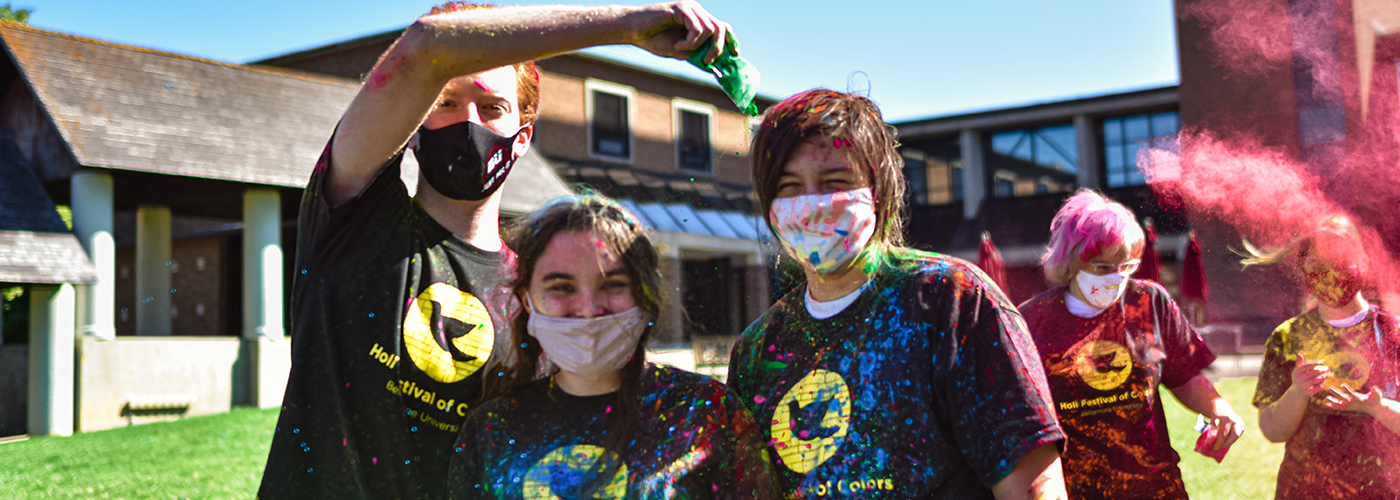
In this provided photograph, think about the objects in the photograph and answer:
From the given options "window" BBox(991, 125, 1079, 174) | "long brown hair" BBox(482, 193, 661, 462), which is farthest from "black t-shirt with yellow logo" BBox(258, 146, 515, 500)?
"window" BBox(991, 125, 1079, 174)

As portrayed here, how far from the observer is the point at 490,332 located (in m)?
2.17

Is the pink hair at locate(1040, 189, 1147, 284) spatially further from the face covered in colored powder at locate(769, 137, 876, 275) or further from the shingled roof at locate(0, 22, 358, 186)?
the shingled roof at locate(0, 22, 358, 186)

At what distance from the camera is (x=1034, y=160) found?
94.1 ft

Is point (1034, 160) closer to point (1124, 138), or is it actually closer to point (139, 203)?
point (1124, 138)

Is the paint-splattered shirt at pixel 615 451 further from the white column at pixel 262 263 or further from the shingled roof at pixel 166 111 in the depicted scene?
the white column at pixel 262 263

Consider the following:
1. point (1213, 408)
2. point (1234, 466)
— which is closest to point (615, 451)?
point (1213, 408)

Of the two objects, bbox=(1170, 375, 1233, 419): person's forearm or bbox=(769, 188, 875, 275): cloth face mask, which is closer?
bbox=(769, 188, 875, 275): cloth face mask

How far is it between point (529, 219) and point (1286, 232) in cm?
273

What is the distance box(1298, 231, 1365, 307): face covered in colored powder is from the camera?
319 cm

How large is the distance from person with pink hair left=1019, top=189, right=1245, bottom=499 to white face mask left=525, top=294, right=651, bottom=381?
1642 millimetres

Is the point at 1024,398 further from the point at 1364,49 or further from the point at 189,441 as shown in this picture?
the point at 189,441

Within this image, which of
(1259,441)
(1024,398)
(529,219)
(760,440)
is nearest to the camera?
(1024,398)

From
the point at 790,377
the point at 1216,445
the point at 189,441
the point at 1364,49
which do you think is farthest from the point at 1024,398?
the point at 189,441

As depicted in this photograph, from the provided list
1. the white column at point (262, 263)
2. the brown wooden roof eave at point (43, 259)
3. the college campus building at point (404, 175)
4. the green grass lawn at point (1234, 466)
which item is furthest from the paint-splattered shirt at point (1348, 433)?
the white column at point (262, 263)
